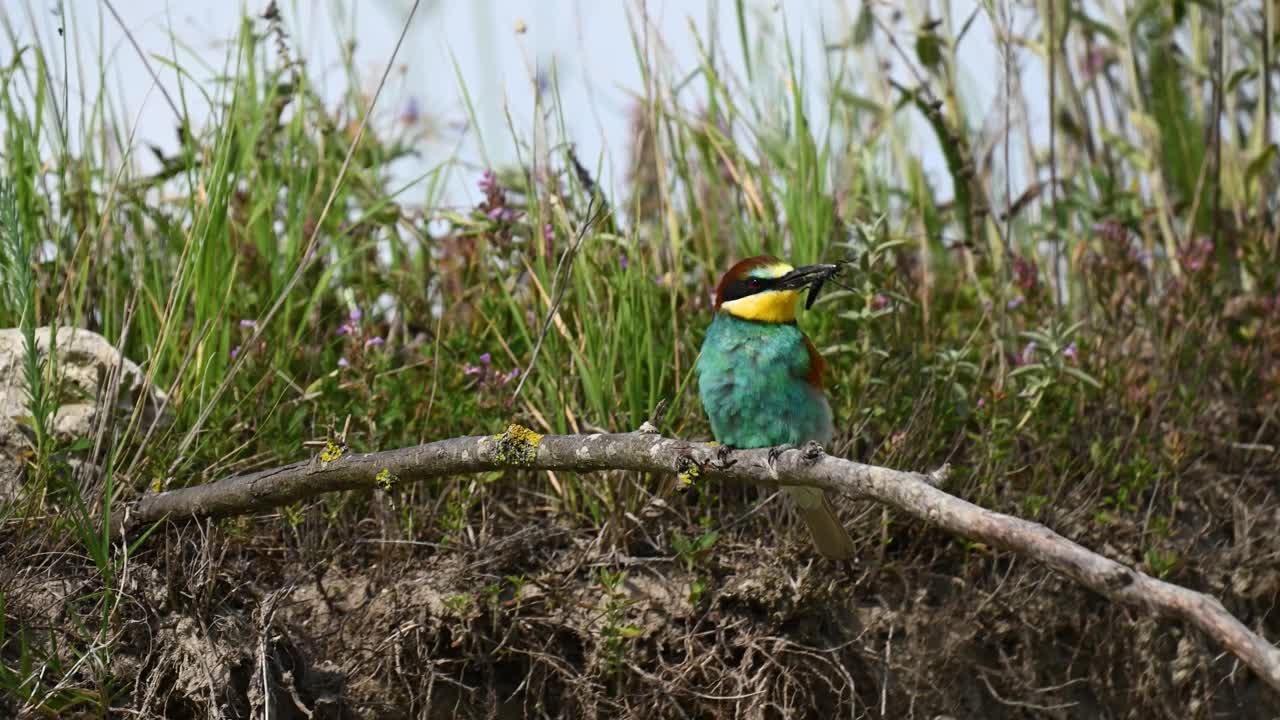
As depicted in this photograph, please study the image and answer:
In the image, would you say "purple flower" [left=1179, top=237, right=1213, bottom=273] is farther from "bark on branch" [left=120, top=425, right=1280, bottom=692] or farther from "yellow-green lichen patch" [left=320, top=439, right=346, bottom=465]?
"yellow-green lichen patch" [left=320, top=439, right=346, bottom=465]

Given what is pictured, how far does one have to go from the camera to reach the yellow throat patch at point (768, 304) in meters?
2.86

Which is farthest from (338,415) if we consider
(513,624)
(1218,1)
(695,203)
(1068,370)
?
(1218,1)

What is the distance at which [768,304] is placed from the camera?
113 inches

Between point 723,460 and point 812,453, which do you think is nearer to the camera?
point 812,453

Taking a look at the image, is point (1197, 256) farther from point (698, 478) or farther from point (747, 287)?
point (698, 478)

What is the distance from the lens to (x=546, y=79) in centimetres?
332

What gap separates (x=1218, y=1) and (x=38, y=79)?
3.23 metres

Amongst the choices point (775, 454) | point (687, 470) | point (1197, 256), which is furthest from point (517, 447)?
point (1197, 256)

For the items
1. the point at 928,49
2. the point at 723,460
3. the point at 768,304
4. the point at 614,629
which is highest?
the point at 928,49

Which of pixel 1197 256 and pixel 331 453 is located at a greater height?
pixel 331 453

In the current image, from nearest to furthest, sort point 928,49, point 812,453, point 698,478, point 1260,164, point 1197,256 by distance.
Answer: point 812,453, point 698,478, point 1197,256, point 928,49, point 1260,164

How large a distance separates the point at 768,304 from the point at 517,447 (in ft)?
2.84

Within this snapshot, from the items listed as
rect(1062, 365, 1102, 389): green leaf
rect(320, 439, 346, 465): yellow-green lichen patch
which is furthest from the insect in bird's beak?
rect(320, 439, 346, 465): yellow-green lichen patch

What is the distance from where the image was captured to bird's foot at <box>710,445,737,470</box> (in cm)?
216
